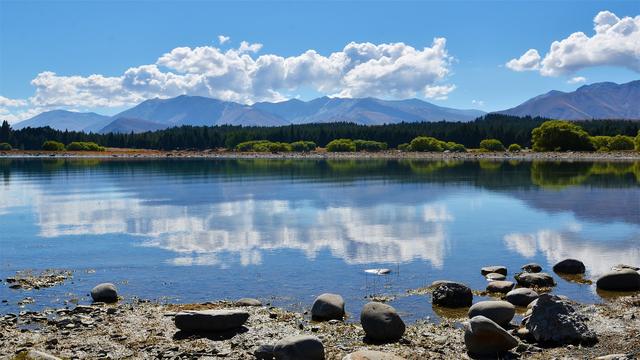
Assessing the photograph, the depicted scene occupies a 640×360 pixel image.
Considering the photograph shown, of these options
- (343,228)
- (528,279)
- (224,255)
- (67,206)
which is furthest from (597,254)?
(67,206)

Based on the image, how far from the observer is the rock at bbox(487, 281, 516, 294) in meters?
28.1

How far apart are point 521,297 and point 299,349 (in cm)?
1134

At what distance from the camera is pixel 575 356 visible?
18.9 m

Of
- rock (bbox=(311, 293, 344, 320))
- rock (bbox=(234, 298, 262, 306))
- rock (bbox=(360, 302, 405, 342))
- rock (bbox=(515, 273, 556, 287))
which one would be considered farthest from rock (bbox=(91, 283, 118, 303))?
rock (bbox=(515, 273, 556, 287))

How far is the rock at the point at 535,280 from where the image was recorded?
96.8 ft

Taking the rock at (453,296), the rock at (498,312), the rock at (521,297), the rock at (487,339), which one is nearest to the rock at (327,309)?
the rock at (453,296)

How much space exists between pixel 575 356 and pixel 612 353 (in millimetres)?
1113

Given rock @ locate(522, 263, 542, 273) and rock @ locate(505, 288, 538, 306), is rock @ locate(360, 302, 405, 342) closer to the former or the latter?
rock @ locate(505, 288, 538, 306)

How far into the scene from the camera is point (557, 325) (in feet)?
66.5

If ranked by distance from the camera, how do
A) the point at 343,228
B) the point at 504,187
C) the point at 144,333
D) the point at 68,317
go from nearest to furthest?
the point at 144,333, the point at 68,317, the point at 343,228, the point at 504,187

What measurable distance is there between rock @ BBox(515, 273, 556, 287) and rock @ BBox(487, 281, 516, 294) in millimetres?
1255

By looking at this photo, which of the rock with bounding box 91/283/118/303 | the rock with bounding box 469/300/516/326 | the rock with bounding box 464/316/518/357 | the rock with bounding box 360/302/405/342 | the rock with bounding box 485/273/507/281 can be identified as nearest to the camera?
the rock with bounding box 464/316/518/357

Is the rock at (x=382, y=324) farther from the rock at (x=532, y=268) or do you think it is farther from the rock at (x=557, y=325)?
the rock at (x=532, y=268)

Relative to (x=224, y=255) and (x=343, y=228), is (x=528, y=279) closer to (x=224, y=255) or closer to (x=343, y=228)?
(x=224, y=255)
